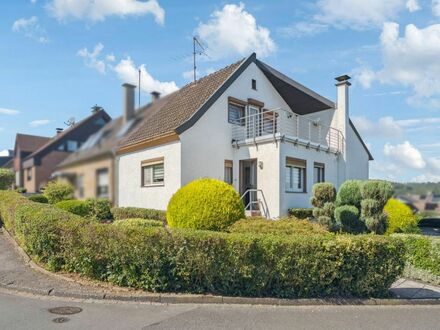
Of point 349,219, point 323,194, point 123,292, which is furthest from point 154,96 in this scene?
point 323,194

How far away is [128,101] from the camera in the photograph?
2.22m

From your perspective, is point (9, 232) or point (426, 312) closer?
point (426, 312)

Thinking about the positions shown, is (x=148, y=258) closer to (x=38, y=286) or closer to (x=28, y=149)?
(x=38, y=286)

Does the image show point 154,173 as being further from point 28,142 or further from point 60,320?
point 28,142

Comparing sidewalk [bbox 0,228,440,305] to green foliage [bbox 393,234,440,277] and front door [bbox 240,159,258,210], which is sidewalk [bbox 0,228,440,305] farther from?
front door [bbox 240,159,258,210]

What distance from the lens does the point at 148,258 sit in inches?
265

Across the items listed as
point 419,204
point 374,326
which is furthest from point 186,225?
point 419,204

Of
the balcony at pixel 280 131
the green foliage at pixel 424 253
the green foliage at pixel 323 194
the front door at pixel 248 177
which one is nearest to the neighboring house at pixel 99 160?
the green foliage at pixel 424 253

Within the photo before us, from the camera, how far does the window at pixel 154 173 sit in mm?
15961

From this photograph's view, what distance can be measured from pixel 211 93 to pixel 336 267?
11.4m

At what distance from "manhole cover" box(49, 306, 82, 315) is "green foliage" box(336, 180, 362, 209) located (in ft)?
29.7

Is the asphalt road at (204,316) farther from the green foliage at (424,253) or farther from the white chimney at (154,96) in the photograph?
the white chimney at (154,96)

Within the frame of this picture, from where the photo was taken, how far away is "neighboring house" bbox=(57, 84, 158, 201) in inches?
76.0

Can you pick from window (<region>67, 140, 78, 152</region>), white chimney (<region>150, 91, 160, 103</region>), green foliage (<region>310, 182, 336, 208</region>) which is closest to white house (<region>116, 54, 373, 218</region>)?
green foliage (<region>310, 182, 336, 208</region>)
